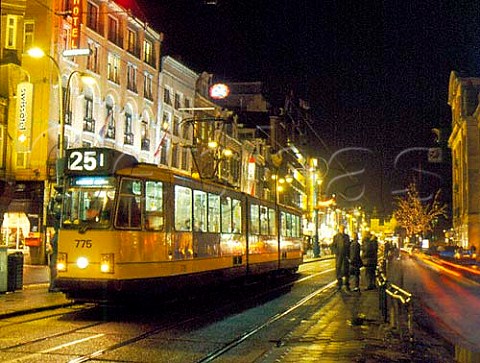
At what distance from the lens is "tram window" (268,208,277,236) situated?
91.2 feet

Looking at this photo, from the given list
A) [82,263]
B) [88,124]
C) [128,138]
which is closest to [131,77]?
[128,138]

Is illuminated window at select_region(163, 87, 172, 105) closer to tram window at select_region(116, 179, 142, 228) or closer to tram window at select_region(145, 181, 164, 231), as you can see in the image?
tram window at select_region(145, 181, 164, 231)

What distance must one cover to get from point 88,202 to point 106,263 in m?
1.54

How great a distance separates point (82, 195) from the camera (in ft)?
52.0

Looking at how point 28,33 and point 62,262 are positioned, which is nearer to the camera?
point 62,262

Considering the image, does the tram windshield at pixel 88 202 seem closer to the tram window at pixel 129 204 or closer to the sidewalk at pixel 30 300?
the tram window at pixel 129 204

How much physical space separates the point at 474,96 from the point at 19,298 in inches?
3306

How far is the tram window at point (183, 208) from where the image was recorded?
1738 cm

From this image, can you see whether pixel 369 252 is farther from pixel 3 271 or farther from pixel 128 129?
pixel 128 129

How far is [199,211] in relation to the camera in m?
19.2

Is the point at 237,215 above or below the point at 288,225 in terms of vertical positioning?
above

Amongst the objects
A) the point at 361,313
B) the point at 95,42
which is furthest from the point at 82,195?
the point at 95,42

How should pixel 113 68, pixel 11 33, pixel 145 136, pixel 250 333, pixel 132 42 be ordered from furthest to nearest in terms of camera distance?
pixel 145 136 → pixel 132 42 → pixel 113 68 → pixel 11 33 → pixel 250 333

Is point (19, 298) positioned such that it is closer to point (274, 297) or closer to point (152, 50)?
point (274, 297)
